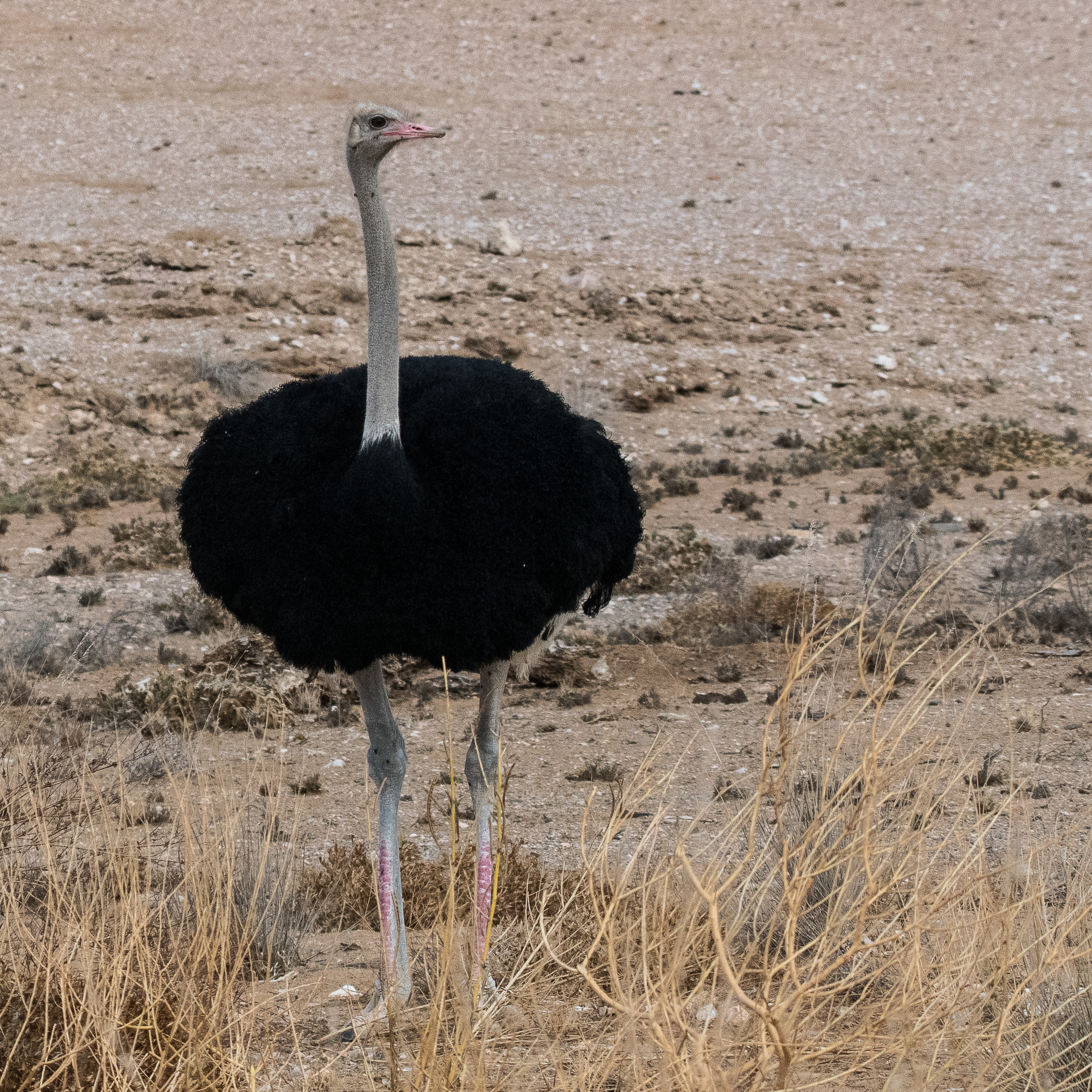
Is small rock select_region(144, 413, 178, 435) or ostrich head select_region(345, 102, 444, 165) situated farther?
small rock select_region(144, 413, 178, 435)

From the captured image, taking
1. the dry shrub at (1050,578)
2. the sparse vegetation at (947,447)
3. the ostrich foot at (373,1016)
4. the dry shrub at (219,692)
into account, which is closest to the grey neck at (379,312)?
the ostrich foot at (373,1016)

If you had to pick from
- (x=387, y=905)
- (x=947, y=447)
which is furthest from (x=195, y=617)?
(x=947, y=447)

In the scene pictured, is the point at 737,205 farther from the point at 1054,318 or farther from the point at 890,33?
the point at 890,33

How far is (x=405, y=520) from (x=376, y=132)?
1.04m

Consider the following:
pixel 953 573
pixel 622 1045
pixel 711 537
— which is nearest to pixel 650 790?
pixel 622 1045

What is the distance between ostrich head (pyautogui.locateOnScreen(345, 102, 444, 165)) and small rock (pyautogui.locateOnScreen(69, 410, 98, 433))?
47.4ft

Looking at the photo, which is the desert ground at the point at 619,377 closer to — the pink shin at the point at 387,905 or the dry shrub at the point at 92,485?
the dry shrub at the point at 92,485

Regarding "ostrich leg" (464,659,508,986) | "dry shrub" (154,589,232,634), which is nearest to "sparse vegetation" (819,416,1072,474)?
"dry shrub" (154,589,232,634)

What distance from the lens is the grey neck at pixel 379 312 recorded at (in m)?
3.37

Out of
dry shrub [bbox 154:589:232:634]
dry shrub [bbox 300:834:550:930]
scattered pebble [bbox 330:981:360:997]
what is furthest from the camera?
dry shrub [bbox 154:589:232:634]

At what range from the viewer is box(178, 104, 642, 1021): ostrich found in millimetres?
3322

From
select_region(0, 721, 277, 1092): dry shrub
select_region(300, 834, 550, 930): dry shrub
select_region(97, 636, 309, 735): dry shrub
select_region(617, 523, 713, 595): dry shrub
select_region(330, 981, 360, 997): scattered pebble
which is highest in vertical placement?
select_region(0, 721, 277, 1092): dry shrub

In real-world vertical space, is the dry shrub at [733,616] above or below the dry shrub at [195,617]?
above

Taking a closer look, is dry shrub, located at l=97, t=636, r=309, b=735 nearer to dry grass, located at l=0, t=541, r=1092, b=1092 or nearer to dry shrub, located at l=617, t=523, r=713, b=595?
dry grass, located at l=0, t=541, r=1092, b=1092
